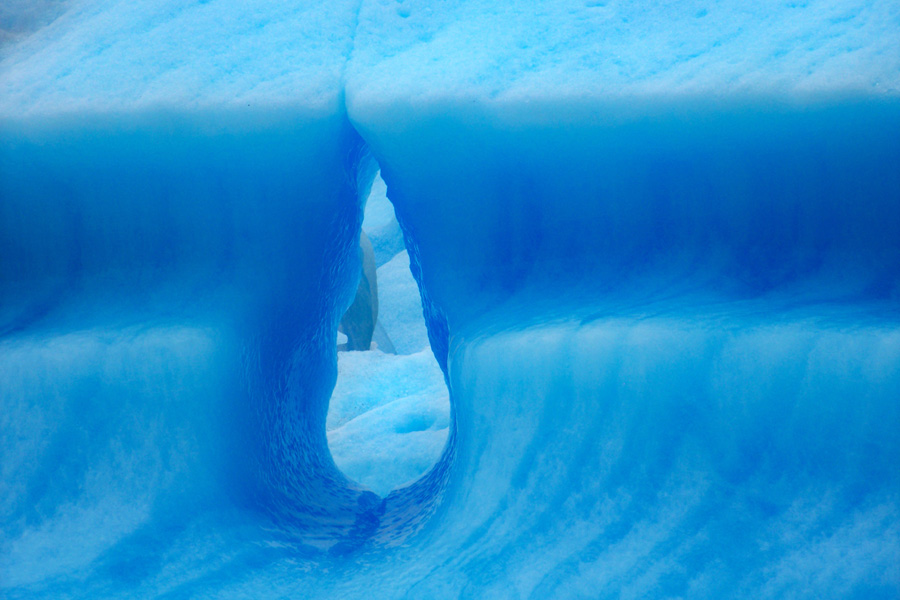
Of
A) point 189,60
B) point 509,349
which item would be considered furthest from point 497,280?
point 189,60

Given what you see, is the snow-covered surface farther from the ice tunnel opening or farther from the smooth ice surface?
the smooth ice surface

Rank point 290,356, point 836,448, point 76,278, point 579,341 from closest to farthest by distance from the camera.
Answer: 1. point 836,448
2. point 579,341
3. point 76,278
4. point 290,356

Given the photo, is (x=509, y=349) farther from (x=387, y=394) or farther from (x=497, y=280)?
(x=387, y=394)

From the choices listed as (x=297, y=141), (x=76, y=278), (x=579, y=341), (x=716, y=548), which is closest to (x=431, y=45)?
(x=297, y=141)

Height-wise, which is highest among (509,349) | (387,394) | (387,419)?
(509,349)

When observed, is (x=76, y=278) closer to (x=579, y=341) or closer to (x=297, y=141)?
(x=297, y=141)

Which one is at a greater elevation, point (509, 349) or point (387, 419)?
point (509, 349)

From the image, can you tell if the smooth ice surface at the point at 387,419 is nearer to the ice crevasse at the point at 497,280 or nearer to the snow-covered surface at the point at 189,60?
the ice crevasse at the point at 497,280
